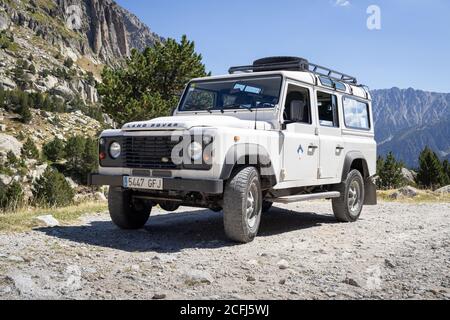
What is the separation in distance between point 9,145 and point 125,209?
7144 cm

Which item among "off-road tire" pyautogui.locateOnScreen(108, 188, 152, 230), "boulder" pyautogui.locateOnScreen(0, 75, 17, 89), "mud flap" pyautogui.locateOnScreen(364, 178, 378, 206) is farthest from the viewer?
"boulder" pyautogui.locateOnScreen(0, 75, 17, 89)

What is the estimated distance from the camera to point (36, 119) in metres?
93.8

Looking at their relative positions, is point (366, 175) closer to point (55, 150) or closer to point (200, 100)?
point (200, 100)

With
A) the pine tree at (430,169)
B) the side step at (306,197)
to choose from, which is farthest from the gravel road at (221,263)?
the pine tree at (430,169)

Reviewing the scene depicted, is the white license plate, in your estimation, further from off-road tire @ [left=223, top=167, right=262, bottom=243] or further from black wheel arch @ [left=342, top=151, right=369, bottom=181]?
black wheel arch @ [left=342, top=151, right=369, bottom=181]

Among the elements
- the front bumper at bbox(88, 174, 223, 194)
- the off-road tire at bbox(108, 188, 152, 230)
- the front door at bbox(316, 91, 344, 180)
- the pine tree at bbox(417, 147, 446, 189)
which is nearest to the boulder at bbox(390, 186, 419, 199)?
the front door at bbox(316, 91, 344, 180)

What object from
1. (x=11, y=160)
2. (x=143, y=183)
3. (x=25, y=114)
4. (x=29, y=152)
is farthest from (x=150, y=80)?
(x=25, y=114)

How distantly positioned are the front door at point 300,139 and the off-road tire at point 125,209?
7.28 feet

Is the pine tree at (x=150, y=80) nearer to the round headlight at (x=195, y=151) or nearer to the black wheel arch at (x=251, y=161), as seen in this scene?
the black wheel arch at (x=251, y=161)

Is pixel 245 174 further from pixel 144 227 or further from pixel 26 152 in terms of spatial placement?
pixel 26 152

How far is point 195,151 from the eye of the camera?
5125 mm

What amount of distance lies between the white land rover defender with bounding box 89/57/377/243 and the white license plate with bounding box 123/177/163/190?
12 millimetres

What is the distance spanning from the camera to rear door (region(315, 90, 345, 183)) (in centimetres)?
711

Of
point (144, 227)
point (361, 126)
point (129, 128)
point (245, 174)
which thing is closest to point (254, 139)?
point (245, 174)
